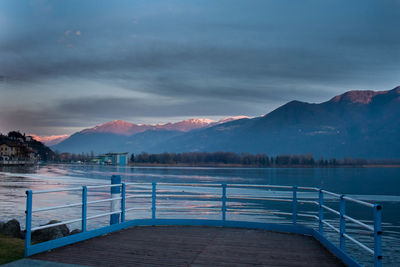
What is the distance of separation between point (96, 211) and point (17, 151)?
17569 centimetres

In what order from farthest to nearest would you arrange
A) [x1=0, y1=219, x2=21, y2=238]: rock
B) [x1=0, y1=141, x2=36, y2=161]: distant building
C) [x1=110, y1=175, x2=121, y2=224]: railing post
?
1. [x1=0, y1=141, x2=36, y2=161]: distant building
2. [x1=0, y1=219, x2=21, y2=238]: rock
3. [x1=110, y1=175, x2=121, y2=224]: railing post

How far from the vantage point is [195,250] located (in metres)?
8.14

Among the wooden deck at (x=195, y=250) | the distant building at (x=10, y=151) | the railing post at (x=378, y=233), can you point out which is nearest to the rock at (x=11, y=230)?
the wooden deck at (x=195, y=250)

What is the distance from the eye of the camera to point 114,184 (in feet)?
34.0

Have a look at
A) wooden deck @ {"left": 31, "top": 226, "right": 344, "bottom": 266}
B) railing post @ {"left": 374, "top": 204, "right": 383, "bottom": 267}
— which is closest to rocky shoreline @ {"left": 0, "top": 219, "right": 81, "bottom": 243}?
wooden deck @ {"left": 31, "top": 226, "right": 344, "bottom": 266}

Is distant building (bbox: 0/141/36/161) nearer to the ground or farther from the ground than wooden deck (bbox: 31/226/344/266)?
farther from the ground

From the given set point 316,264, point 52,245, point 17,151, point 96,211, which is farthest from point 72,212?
point 17,151

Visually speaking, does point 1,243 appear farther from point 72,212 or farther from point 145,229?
point 72,212

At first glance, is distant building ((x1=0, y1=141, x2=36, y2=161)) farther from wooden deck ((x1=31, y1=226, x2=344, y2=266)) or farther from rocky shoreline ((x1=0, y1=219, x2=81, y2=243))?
wooden deck ((x1=31, y1=226, x2=344, y2=266))

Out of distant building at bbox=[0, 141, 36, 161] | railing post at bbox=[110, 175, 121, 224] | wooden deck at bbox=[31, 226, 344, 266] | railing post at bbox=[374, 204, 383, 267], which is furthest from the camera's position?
distant building at bbox=[0, 141, 36, 161]

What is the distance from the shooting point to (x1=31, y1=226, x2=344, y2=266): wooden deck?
7.20m

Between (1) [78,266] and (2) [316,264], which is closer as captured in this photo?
(1) [78,266]

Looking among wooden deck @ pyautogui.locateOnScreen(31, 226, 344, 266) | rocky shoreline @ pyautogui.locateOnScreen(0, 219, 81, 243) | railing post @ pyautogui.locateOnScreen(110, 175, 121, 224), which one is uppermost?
railing post @ pyautogui.locateOnScreen(110, 175, 121, 224)

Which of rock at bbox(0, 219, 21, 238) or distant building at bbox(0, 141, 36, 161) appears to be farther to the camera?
distant building at bbox(0, 141, 36, 161)
